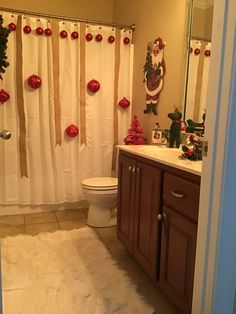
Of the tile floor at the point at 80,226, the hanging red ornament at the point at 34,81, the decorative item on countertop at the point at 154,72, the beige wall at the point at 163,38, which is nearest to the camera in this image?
the tile floor at the point at 80,226

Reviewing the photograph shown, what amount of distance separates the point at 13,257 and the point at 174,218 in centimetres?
128

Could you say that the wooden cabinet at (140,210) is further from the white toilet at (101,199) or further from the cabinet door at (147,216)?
the white toilet at (101,199)

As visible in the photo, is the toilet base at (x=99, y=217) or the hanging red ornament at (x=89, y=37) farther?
the hanging red ornament at (x=89, y=37)

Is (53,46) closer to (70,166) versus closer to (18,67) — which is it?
(18,67)

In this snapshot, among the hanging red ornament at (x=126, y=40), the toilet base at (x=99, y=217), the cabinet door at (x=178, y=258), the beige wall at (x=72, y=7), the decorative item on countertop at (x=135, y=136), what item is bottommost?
the toilet base at (x=99, y=217)

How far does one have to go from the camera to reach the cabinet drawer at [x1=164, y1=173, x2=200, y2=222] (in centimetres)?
125

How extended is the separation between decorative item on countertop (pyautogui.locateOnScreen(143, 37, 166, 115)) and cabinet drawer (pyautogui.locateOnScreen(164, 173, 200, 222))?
47.3 inches

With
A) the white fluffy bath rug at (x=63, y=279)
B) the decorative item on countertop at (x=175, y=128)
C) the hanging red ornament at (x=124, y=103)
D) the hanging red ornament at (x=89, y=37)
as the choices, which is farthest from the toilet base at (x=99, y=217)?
the hanging red ornament at (x=89, y=37)

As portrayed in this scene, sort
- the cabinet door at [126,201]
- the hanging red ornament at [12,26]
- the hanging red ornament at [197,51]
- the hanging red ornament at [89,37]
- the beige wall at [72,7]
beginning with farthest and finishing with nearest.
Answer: the beige wall at [72,7], the hanging red ornament at [89,37], the hanging red ornament at [12,26], the hanging red ornament at [197,51], the cabinet door at [126,201]

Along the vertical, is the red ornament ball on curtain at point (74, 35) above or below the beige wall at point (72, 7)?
below

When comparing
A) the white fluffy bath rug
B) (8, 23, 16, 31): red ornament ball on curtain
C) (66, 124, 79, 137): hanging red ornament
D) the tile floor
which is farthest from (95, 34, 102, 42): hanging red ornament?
the white fluffy bath rug

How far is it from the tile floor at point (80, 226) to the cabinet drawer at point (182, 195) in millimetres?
609

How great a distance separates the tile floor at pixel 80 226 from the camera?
163 cm

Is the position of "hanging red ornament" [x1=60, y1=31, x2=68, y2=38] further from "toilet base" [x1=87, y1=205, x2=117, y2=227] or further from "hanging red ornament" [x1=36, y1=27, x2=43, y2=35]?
"toilet base" [x1=87, y1=205, x2=117, y2=227]
